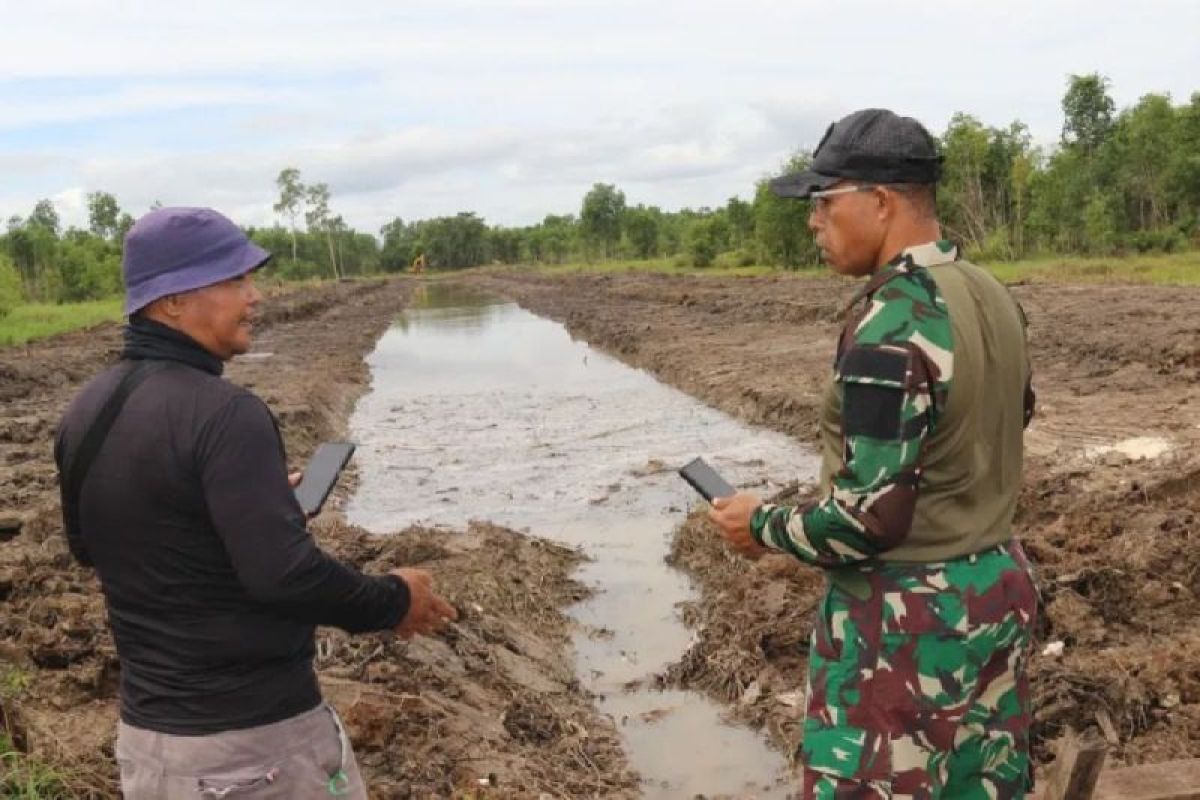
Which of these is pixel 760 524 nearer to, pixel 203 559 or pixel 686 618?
pixel 203 559

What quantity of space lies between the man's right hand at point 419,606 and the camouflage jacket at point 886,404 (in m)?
0.92

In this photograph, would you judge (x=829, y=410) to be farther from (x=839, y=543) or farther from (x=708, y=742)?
(x=708, y=742)

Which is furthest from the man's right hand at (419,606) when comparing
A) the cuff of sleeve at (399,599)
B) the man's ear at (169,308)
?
the man's ear at (169,308)

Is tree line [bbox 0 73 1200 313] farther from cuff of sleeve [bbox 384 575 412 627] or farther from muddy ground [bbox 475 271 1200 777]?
cuff of sleeve [bbox 384 575 412 627]

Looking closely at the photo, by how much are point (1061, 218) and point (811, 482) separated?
1209 inches

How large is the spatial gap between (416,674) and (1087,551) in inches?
168

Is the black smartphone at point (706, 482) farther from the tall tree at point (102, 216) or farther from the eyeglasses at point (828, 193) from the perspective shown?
the tall tree at point (102, 216)

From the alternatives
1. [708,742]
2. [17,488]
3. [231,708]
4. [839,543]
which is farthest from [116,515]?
[17,488]

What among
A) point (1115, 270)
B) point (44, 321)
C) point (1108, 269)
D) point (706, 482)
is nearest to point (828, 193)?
point (706, 482)

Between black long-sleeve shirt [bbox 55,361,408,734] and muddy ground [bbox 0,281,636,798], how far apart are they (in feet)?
6.02

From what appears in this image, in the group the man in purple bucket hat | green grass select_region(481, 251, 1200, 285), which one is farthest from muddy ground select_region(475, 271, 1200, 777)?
green grass select_region(481, 251, 1200, 285)

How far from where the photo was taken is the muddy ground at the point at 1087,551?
4.93 meters

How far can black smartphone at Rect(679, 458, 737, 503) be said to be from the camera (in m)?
2.84

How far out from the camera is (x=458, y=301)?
5284cm
